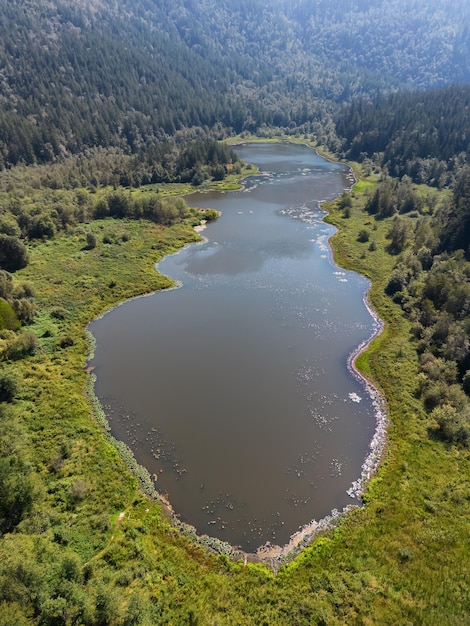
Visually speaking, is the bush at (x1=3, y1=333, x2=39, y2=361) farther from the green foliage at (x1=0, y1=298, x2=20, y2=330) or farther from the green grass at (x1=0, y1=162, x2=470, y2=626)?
the green foliage at (x1=0, y1=298, x2=20, y2=330)

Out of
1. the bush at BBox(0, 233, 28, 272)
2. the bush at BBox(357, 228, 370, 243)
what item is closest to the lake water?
the bush at BBox(357, 228, 370, 243)

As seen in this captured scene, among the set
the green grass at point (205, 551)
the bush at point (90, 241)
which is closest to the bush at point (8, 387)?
the green grass at point (205, 551)

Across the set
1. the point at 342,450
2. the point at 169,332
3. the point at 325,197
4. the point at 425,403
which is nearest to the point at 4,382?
the point at 169,332

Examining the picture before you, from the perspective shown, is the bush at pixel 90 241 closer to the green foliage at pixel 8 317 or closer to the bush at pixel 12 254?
the bush at pixel 12 254

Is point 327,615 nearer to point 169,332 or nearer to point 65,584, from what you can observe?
point 65,584

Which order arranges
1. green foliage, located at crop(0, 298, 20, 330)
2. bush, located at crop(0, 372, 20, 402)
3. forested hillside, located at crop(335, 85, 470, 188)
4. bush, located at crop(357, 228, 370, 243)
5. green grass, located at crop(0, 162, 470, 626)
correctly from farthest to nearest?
1. forested hillside, located at crop(335, 85, 470, 188)
2. bush, located at crop(357, 228, 370, 243)
3. green foliage, located at crop(0, 298, 20, 330)
4. bush, located at crop(0, 372, 20, 402)
5. green grass, located at crop(0, 162, 470, 626)

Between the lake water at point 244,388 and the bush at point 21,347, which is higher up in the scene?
the bush at point 21,347
